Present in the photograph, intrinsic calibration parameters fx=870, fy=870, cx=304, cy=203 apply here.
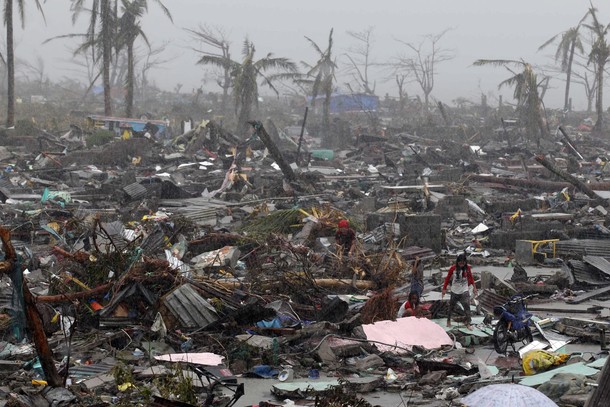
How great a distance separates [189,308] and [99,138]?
20.3m

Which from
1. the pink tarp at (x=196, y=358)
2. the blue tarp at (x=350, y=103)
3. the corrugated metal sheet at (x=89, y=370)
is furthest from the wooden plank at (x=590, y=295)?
the blue tarp at (x=350, y=103)

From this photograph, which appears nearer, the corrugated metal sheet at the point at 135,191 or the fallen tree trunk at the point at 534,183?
the corrugated metal sheet at the point at 135,191

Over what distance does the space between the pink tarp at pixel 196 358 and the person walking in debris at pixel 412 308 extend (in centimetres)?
273

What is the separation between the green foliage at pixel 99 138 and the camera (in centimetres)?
2902

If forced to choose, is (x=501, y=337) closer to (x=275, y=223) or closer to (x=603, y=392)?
(x=603, y=392)

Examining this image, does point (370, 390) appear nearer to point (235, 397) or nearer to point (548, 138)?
point (235, 397)

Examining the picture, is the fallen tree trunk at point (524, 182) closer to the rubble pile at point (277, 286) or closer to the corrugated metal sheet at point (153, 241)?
the rubble pile at point (277, 286)

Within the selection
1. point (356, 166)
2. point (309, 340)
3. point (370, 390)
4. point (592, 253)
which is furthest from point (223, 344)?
point (356, 166)

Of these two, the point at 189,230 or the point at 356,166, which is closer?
the point at 189,230

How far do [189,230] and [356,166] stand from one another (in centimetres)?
1483

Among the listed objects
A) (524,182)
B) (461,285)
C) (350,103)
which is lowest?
(524,182)

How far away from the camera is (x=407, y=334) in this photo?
32.8 feet

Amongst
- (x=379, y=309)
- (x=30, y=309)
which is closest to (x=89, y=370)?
(x=30, y=309)

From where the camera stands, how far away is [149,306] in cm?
1027
